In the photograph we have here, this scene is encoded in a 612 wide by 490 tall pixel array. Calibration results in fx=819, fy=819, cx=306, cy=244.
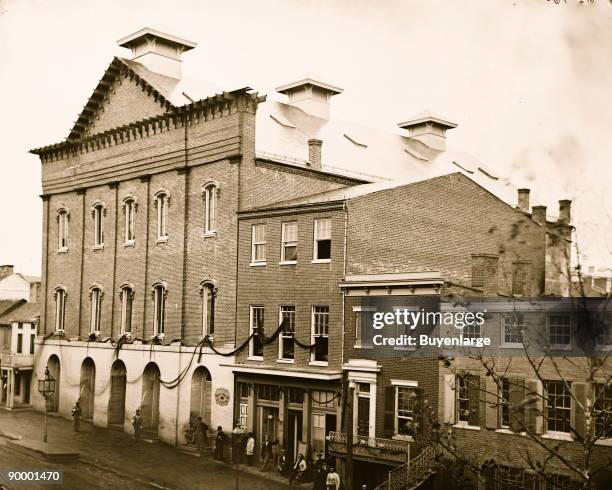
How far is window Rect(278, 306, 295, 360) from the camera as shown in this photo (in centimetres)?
3081

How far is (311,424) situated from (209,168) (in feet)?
41.0

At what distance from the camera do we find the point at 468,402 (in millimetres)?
24750

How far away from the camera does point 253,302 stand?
107ft

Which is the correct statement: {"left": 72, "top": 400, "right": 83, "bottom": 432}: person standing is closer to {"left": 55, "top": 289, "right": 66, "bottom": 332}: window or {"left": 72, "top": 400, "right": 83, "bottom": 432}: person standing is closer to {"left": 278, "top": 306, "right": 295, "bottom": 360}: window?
{"left": 55, "top": 289, "right": 66, "bottom": 332}: window

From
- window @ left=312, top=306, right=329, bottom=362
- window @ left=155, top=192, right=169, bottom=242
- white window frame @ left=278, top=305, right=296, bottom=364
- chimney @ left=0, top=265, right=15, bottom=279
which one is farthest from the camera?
chimney @ left=0, top=265, right=15, bottom=279

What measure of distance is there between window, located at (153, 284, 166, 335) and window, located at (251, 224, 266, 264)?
681 cm

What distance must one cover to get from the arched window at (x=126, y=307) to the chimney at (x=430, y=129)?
22.5 meters

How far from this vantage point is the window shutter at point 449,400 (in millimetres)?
24906

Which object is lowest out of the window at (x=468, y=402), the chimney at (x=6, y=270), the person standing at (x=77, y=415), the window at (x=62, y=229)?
the person standing at (x=77, y=415)

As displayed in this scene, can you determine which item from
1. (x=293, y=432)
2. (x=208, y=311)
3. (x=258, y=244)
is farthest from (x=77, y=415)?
(x=258, y=244)

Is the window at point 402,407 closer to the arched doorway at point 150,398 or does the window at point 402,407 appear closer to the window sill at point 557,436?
the window sill at point 557,436

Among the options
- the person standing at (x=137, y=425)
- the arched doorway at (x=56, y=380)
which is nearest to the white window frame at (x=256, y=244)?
the person standing at (x=137, y=425)

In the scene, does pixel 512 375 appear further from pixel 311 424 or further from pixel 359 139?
pixel 359 139

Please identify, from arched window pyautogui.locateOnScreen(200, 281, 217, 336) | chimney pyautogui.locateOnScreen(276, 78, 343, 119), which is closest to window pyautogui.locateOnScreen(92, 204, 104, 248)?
arched window pyautogui.locateOnScreen(200, 281, 217, 336)
